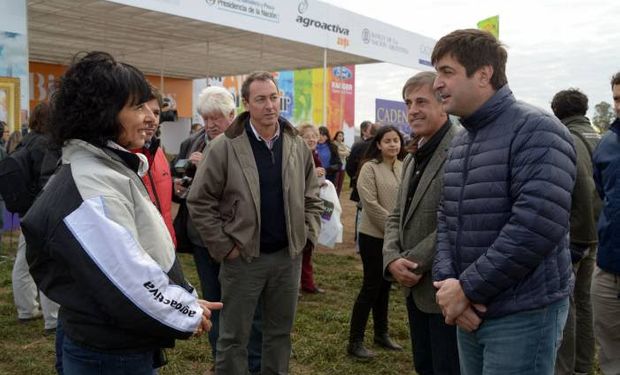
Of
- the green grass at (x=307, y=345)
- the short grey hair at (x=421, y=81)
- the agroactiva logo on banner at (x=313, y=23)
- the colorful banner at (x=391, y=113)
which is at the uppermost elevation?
the agroactiva logo on banner at (x=313, y=23)

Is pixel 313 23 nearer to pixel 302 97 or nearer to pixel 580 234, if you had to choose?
pixel 580 234

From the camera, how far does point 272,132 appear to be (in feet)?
10.8

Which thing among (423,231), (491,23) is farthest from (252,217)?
(491,23)

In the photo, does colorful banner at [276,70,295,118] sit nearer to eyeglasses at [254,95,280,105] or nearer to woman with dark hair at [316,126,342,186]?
woman with dark hair at [316,126,342,186]

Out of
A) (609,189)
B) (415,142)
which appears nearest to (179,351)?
(415,142)

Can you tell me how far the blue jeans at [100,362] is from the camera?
1667mm

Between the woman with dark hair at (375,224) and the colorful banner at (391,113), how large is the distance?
1670 cm

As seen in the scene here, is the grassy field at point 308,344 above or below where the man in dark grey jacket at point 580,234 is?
below

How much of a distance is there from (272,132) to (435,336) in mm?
1490

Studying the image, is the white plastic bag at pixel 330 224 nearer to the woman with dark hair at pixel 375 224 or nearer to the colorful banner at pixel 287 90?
the woman with dark hair at pixel 375 224

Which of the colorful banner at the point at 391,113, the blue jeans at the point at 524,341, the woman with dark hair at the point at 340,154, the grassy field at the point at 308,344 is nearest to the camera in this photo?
the blue jeans at the point at 524,341

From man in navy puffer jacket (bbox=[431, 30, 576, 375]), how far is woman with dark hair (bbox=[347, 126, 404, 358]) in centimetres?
198

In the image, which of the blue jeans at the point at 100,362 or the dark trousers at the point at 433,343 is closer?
the blue jeans at the point at 100,362

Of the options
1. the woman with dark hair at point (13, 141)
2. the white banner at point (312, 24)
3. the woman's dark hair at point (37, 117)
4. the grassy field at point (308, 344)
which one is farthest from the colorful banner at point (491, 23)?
the woman's dark hair at point (37, 117)
